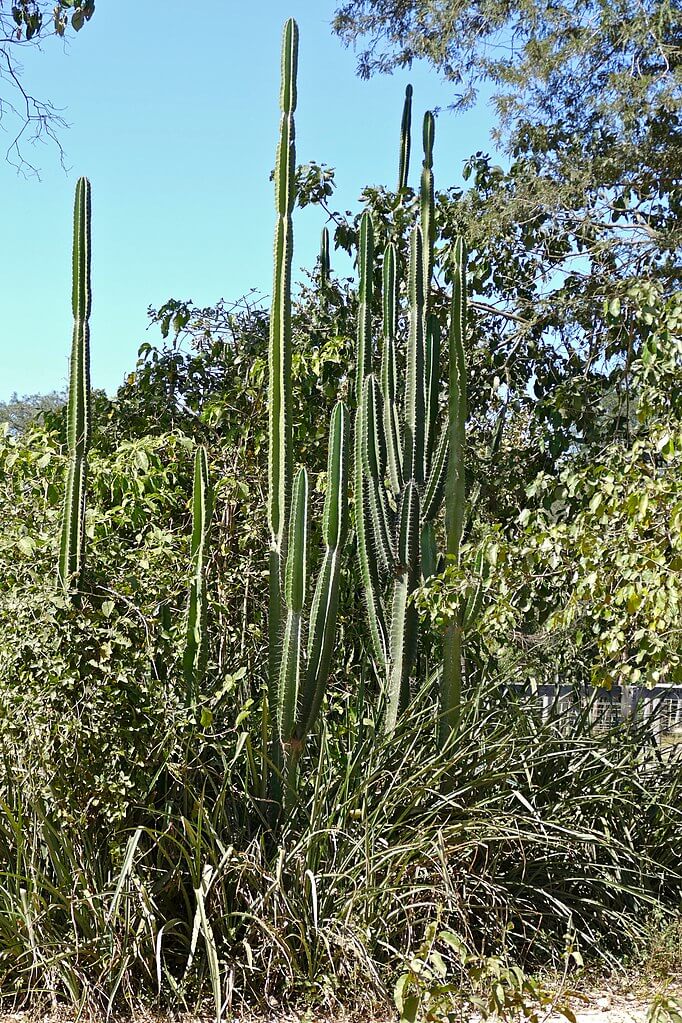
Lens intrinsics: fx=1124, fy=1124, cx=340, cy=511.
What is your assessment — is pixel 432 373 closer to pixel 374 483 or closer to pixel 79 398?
pixel 374 483

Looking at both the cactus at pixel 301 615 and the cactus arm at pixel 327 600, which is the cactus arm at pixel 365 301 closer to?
the cactus at pixel 301 615

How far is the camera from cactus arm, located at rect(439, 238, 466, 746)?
534 cm

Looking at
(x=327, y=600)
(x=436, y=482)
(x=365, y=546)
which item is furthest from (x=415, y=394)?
(x=327, y=600)

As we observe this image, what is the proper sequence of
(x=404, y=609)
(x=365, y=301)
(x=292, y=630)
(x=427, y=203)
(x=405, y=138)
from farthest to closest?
1. (x=405, y=138)
2. (x=427, y=203)
3. (x=365, y=301)
4. (x=404, y=609)
5. (x=292, y=630)

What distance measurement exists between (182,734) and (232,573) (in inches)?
52.3

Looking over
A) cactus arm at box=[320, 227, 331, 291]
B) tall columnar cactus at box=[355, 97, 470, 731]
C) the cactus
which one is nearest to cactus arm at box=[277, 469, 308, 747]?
the cactus

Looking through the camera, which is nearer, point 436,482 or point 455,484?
point 455,484

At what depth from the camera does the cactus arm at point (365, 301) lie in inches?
232

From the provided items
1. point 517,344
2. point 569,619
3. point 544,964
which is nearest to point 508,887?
point 544,964

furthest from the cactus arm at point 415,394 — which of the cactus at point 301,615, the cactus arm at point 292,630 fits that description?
the cactus arm at point 292,630

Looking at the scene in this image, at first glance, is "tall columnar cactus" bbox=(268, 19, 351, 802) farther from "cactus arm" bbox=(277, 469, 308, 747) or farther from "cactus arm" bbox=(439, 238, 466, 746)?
"cactus arm" bbox=(439, 238, 466, 746)

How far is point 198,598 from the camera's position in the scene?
15.5 ft

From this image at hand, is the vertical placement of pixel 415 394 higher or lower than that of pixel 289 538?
higher

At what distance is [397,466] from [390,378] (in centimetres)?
47
